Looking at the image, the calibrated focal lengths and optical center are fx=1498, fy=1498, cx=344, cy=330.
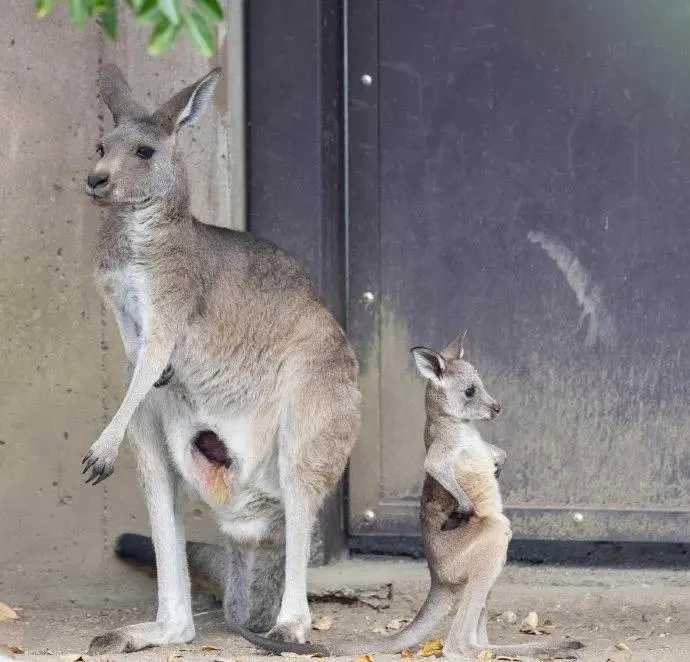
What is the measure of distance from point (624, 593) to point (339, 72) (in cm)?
252

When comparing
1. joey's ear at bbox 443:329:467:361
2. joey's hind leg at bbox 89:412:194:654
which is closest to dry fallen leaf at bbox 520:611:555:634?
joey's ear at bbox 443:329:467:361

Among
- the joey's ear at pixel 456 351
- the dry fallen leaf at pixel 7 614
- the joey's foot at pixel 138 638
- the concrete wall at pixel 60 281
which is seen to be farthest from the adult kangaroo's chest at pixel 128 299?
the dry fallen leaf at pixel 7 614

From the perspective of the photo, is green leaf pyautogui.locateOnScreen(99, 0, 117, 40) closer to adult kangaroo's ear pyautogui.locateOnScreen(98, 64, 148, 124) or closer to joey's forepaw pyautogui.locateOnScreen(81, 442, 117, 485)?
adult kangaroo's ear pyautogui.locateOnScreen(98, 64, 148, 124)

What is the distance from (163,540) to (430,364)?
117 cm

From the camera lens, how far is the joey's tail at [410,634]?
5.14 metres

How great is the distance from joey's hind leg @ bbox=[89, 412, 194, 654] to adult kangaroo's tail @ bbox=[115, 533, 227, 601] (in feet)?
1.10

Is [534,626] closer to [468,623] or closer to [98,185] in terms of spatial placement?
[468,623]

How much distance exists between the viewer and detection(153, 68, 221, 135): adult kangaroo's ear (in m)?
5.38

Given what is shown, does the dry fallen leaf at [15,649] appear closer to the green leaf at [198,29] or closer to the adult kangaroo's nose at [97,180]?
the adult kangaroo's nose at [97,180]

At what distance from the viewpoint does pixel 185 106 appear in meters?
5.40

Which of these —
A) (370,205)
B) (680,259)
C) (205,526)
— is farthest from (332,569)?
(680,259)

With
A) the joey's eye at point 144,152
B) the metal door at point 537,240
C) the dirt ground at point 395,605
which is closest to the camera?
the joey's eye at point 144,152

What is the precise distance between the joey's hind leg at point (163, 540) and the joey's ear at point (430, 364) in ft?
3.38

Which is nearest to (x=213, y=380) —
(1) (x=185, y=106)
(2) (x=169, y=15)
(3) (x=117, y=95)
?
(1) (x=185, y=106)
